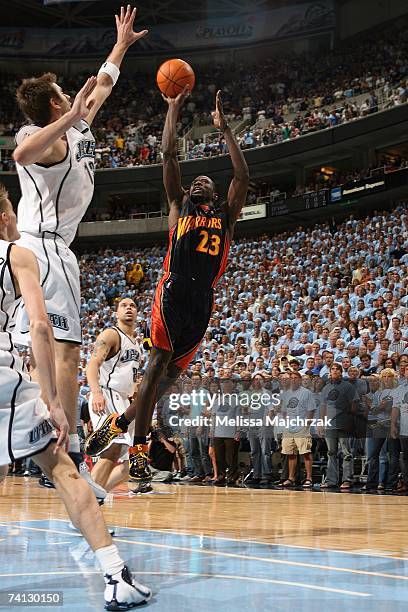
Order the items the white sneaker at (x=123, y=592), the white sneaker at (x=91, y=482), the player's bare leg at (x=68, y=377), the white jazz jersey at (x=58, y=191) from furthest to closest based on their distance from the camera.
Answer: the white sneaker at (x=91, y=482) < the white jazz jersey at (x=58, y=191) < the player's bare leg at (x=68, y=377) < the white sneaker at (x=123, y=592)

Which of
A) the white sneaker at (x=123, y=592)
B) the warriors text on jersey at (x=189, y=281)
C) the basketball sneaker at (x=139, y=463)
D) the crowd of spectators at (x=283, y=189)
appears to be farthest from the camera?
the crowd of spectators at (x=283, y=189)

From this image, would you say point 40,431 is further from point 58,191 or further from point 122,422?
point 122,422

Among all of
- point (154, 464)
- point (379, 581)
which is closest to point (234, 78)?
point (154, 464)

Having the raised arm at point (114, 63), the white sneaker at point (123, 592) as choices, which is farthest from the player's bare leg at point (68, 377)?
the raised arm at point (114, 63)

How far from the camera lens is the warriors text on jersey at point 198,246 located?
609cm

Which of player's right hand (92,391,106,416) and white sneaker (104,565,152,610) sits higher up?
player's right hand (92,391,106,416)

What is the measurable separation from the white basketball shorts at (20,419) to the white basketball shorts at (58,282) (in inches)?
52.7

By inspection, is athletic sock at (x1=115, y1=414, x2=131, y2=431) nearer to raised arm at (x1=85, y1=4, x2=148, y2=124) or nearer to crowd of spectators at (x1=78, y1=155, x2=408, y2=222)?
raised arm at (x1=85, y1=4, x2=148, y2=124)

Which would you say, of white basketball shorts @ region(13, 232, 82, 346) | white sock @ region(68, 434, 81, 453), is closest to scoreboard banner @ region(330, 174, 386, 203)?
white basketball shorts @ region(13, 232, 82, 346)

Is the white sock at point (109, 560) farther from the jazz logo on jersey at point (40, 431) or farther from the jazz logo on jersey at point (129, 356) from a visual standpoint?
the jazz logo on jersey at point (129, 356)

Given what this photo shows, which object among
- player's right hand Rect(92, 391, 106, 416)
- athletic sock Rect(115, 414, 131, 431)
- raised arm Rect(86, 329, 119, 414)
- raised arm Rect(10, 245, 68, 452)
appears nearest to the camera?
raised arm Rect(10, 245, 68, 452)

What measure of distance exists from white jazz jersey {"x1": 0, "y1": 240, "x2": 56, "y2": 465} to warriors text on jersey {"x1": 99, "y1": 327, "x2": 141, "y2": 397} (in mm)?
4046

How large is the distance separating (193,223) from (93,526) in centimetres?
348

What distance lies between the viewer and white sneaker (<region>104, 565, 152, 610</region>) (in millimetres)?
2922
